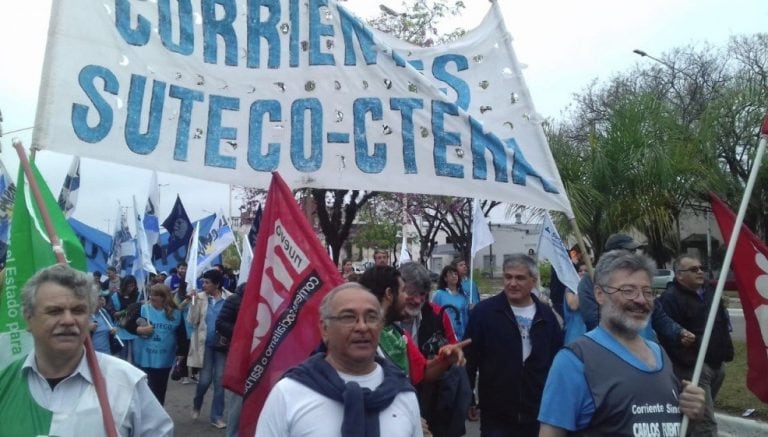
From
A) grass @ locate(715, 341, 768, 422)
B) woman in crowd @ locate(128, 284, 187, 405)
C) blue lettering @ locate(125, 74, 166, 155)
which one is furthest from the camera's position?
grass @ locate(715, 341, 768, 422)

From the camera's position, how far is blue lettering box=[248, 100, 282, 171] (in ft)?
15.9

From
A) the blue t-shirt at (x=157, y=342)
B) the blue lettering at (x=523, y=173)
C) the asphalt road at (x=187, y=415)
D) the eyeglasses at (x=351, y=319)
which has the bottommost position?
the asphalt road at (x=187, y=415)

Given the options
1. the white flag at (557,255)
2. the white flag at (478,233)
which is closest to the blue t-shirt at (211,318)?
the white flag at (478,233)

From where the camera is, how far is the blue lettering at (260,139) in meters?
4.84

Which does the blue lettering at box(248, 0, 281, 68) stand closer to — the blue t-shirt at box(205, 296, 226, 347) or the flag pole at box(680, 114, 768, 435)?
the flag pole at box(680, 114, 768, 435)

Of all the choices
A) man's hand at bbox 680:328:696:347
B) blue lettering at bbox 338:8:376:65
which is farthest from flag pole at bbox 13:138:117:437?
man's hand at bbox 680:328:696:347

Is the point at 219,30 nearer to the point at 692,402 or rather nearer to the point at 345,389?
the point at 345,389

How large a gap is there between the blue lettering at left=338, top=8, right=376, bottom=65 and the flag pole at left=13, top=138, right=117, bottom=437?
2011mm

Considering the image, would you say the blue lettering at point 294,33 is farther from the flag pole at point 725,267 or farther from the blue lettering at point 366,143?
the flag pole at point 725,267

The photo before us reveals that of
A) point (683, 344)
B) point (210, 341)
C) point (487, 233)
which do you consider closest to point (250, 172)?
point (683, 344)

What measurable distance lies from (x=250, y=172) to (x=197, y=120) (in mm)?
426

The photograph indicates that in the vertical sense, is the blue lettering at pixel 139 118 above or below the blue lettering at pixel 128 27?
below

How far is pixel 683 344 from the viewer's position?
6590 mm

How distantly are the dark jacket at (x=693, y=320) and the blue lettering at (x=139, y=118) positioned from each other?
439cm
